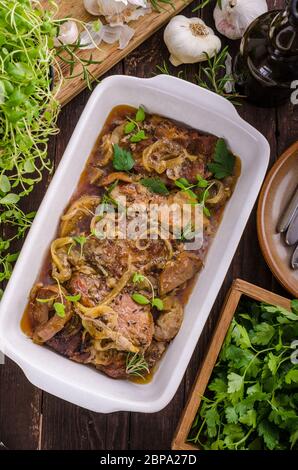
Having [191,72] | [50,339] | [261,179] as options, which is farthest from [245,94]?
[50,339]

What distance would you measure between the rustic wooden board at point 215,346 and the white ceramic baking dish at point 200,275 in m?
0.12

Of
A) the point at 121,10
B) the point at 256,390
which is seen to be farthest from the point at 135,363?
the point at 121,10

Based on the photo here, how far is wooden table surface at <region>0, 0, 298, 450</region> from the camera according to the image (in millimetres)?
2600

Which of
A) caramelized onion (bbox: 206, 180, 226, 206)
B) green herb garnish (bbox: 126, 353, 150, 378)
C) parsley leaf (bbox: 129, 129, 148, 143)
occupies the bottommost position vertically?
green herb garnish (bbox: 126, 353, 150, 378)

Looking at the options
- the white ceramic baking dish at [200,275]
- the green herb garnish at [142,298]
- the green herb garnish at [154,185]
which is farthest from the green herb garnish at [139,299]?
the green herb garnish at [154,185]

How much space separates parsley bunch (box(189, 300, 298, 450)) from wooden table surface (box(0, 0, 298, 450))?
0.69 ft

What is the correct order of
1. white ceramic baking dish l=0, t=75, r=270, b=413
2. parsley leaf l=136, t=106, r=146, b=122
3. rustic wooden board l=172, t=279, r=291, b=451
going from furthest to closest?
parsley leaf l=136, t=106, r=146, b=122, rustic wooden board l=172, t=279, r=291, b=451, white ceramic baking dish l=0, t=75, r=270, b=413

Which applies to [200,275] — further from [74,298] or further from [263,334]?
[74,298]

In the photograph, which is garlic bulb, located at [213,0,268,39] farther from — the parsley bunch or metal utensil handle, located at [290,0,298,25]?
the parsley bunch

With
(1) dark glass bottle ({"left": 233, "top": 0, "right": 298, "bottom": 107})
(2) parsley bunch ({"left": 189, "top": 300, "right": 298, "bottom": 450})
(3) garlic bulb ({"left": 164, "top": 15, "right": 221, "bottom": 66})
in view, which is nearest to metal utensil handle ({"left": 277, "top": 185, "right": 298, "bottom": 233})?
(2) parsley bunch ({"left": 189, "top": 300, "right": 298, "bottom": 450})

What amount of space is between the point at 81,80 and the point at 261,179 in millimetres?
831

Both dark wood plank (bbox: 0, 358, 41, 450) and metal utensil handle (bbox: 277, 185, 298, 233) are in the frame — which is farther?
dark wood plank (bbox: 0, 358, 41, 450)

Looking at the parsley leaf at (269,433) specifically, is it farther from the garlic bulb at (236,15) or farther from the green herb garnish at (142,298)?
the garlic bulb at (236,15)

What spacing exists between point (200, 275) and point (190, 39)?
947 millimetres
